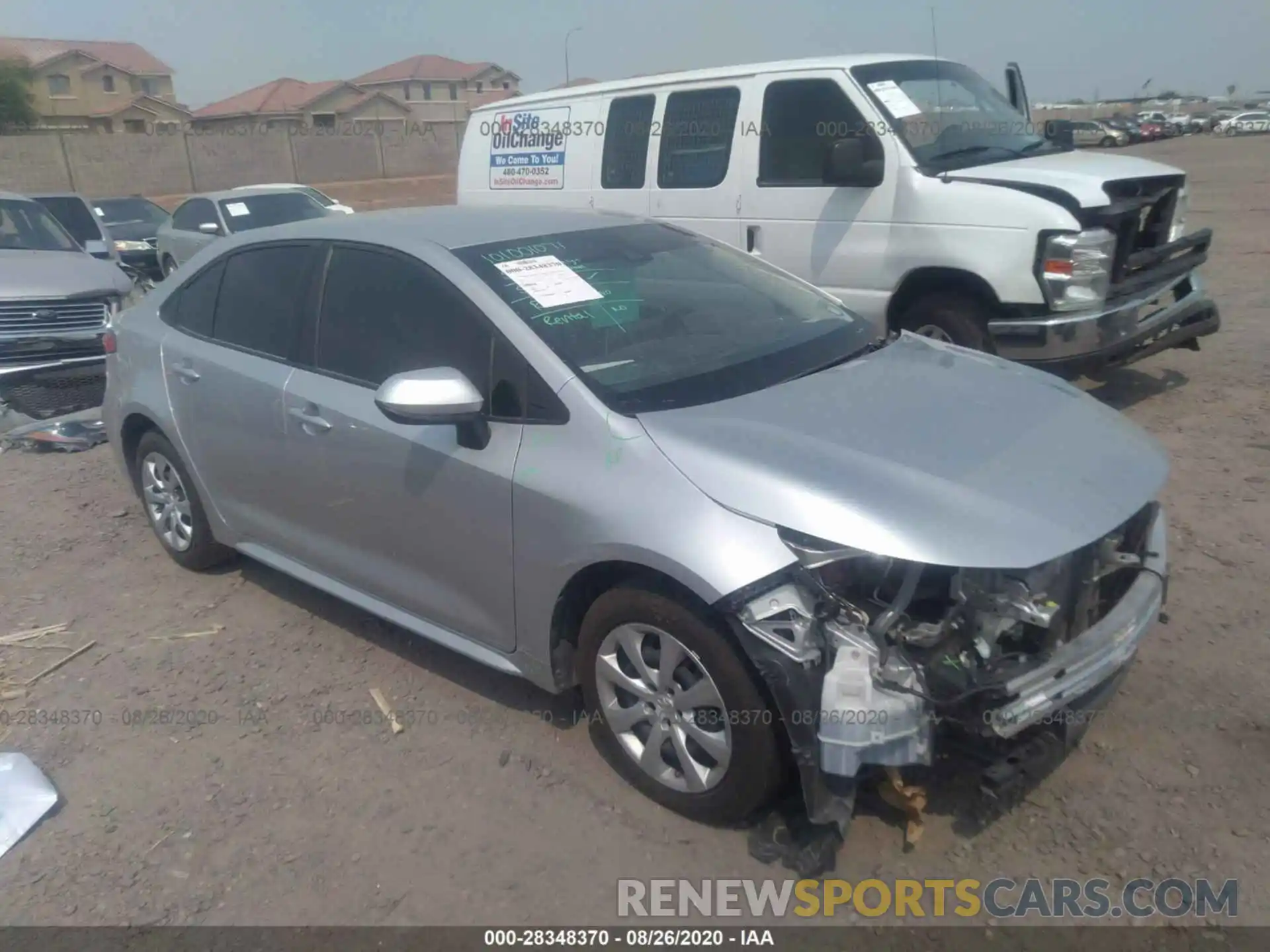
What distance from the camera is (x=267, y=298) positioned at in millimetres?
4281

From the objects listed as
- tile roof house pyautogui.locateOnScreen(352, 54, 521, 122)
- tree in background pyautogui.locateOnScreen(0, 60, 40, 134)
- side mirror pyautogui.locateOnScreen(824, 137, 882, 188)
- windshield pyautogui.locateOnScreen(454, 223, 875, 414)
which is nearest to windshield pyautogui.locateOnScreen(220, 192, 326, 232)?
side mirror pyautogui.locateOnScreen(824, 137, 882, 188)

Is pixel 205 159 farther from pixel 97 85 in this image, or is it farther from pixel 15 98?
pixel 97 85

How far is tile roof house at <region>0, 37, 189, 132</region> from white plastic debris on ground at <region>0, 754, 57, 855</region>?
67.5 m

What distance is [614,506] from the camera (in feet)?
9.57

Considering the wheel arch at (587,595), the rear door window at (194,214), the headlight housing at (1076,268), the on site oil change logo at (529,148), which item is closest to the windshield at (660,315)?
the wheel arch at (587,595)

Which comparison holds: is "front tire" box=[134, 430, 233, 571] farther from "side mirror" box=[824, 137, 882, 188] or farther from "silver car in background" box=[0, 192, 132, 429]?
"side mirror" box=[824, 137, 882, 188]

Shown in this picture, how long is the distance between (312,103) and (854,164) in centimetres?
7545

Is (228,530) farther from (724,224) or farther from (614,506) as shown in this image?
(724,224)

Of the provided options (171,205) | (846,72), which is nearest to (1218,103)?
(171,205)

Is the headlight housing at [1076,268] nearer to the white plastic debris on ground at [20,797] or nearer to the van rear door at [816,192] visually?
the van rear door at [816,192]

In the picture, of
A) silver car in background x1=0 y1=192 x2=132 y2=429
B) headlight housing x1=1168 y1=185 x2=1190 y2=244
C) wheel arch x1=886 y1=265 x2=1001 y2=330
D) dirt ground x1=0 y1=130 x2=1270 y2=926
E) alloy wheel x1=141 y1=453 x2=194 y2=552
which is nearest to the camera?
dirt ground x1=0 y1=130 x2=1270 y2=926

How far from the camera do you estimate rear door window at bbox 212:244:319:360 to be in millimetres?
4102

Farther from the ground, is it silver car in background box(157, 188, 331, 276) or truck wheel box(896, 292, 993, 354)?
truck wheel box(896, 292, 993, 354)

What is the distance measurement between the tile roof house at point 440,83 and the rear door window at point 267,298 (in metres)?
86.2
